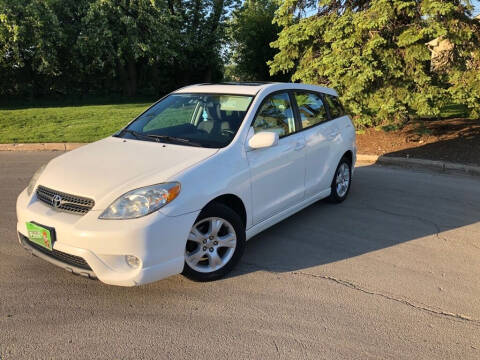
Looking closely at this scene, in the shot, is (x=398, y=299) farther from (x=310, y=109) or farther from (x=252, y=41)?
(x=252, y=41)

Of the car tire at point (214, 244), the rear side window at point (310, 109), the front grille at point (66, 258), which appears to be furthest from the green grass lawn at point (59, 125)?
the car tire at point (214, 244)

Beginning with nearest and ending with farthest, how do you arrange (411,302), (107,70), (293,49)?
(411,302) → (293,49) → (107,70)

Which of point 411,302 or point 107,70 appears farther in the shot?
point 107,70

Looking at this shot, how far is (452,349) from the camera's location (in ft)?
9.03

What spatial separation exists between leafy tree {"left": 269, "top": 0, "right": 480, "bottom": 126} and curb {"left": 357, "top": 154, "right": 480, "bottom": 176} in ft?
3.71

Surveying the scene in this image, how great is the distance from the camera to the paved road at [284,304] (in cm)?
273

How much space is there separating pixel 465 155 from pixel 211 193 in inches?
268

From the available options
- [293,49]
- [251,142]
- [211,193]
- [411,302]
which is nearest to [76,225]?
[211,193]

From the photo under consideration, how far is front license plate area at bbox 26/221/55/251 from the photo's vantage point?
305 centimetres

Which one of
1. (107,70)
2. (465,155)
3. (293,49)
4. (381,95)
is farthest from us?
(107,70)

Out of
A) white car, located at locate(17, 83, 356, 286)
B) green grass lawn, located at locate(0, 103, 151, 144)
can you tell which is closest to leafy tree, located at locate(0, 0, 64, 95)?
green grass lawn, located at locate(0, 103, 151, 144)

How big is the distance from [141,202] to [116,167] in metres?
0.55

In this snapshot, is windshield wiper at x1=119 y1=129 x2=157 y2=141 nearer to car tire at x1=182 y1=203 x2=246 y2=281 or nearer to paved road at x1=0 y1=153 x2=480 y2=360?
car tire at x1=182 y1=203 x2=246 y2=281

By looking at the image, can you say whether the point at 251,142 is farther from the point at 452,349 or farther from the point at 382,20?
the point at 382,20
